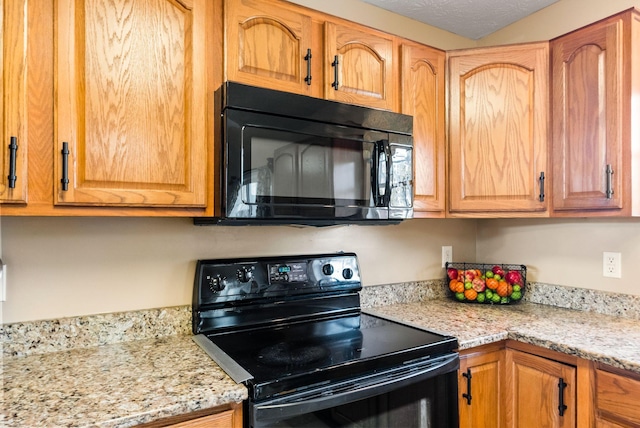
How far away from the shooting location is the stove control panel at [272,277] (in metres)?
1.53

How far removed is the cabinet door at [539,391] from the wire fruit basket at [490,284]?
0.47 metres

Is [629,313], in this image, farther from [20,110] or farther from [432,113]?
[20,110]

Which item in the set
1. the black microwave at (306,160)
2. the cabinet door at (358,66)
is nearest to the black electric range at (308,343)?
the black microwave at (306,160)

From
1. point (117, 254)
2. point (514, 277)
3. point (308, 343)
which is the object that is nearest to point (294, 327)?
point (308, 343)

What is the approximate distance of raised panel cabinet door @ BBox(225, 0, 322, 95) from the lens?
136cm

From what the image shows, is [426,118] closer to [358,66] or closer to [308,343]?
[358,66]

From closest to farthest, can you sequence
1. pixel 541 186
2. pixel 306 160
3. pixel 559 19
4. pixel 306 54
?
pixel 306 160 < pixel 306 54 < pixel 541 186 < pixel 559 19

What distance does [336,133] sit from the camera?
1452 millimetres

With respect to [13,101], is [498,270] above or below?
below

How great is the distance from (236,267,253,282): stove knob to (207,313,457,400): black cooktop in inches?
7.9

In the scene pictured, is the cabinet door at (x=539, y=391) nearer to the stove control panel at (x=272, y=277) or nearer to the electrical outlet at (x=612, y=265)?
the electrical outlet at (x=612, y=265)

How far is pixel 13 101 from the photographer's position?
40.9 inches

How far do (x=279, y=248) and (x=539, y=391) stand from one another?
1.14 meters

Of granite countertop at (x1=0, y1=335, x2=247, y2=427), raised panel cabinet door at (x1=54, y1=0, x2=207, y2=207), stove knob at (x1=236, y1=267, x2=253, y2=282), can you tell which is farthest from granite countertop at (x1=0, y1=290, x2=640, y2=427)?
raised panel cabinet door at (x1=54, y1=0, x2=207, y2=207)
